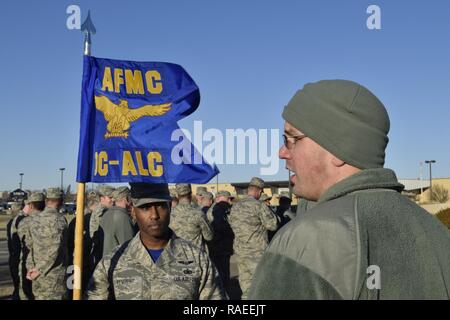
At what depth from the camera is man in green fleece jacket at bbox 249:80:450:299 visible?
1.27 meters

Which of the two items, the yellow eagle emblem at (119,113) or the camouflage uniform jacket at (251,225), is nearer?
the yellow eagle emblem at (119,113)

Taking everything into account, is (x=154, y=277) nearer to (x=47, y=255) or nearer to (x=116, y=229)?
(x=116, y=229)

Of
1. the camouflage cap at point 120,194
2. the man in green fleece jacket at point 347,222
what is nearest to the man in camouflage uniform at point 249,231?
the camouflage cap at point 120,194

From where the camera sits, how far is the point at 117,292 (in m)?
3.62

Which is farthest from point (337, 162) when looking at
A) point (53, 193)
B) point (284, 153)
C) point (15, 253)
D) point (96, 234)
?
point (15, 253)

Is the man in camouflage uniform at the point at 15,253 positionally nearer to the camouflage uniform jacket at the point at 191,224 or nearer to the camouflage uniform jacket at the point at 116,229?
the camouflage uniform jacket at the point at 116,229

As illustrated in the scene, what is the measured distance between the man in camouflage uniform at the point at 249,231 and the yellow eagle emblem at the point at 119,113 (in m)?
4.71

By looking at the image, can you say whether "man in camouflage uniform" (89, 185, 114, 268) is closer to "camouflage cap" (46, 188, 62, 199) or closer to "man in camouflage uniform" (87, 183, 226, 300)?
"camouflage cap" (46, 188, 62, 199)

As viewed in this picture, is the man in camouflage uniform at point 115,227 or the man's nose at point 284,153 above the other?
the man's nose at point 284,153

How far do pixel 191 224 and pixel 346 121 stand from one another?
25.6ft

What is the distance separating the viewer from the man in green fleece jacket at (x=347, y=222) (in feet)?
4.15
